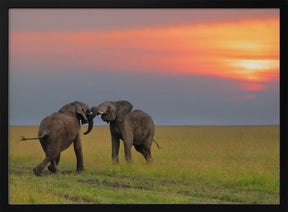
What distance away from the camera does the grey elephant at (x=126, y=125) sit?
14.6m

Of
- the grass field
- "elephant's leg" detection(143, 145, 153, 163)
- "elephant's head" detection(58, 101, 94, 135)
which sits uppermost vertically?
"elephant's head" detection(58, 101, 94, 135)

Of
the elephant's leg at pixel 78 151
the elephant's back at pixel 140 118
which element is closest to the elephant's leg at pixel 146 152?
the elephant's back at pixel 140 118

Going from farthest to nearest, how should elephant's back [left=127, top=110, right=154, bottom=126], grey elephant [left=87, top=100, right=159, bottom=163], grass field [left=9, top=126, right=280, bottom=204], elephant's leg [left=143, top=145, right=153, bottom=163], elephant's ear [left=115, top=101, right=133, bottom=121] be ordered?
elephant's leg [left=143, top=145, right=153, bottom=163] → elephant's back [left=127, top=110, right=154, bottom=126] → elephant's ear [left=115, top=101, right=133, bottom=121] → grey elephant [left=87, top=100, right=159, bottom=163] → grass field [left=9, top=126, right=280, bottom=204]

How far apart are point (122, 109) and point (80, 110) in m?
1.44

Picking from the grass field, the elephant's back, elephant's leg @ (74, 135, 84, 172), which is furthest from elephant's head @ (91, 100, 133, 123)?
the grass field

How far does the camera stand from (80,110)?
14.1 m

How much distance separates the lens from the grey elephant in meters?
14.6

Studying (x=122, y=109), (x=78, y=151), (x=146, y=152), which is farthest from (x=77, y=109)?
(x=146, y=152)

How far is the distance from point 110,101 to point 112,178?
8.67ft

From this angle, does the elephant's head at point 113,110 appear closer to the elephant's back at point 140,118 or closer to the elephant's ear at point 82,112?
the elephant's ear at point 82,112

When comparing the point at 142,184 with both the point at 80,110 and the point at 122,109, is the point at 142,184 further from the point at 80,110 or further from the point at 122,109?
the point at 122,109

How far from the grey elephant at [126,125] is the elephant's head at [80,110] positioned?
173 millimetres

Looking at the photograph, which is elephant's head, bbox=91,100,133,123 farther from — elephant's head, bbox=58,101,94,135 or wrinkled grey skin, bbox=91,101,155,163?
elephant's head, bbox=58,101,94,135
